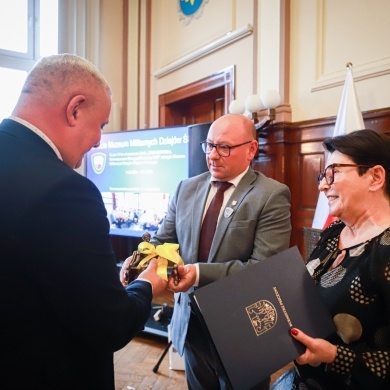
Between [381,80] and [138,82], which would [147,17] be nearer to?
[138,82]

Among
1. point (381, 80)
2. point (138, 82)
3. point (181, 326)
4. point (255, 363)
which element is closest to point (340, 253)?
point (255, 363)

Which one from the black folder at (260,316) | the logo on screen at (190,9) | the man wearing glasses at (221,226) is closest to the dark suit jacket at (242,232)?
the man wearing glasses at (221,226)

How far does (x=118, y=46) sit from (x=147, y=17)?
0.50 m

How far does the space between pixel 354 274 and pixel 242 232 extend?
0.50 meters

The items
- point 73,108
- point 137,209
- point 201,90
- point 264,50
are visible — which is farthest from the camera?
point 201,90

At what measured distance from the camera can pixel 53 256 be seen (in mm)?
713

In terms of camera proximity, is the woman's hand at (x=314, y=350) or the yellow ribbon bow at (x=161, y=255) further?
the yellow ribbon bow at (x=161, y=255)

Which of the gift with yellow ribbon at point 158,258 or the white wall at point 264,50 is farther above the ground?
the white wall at point 264,50

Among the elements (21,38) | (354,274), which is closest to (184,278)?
(354,274)

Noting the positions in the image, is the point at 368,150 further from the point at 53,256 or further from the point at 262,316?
the point at 53,256

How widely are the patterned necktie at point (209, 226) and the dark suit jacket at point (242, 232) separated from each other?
2 centimetres

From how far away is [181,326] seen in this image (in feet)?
4.90

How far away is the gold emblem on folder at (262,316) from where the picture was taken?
34.8 inches

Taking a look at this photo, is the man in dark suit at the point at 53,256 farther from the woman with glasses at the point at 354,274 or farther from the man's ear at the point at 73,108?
the woman with glasses at the point at 354,274
